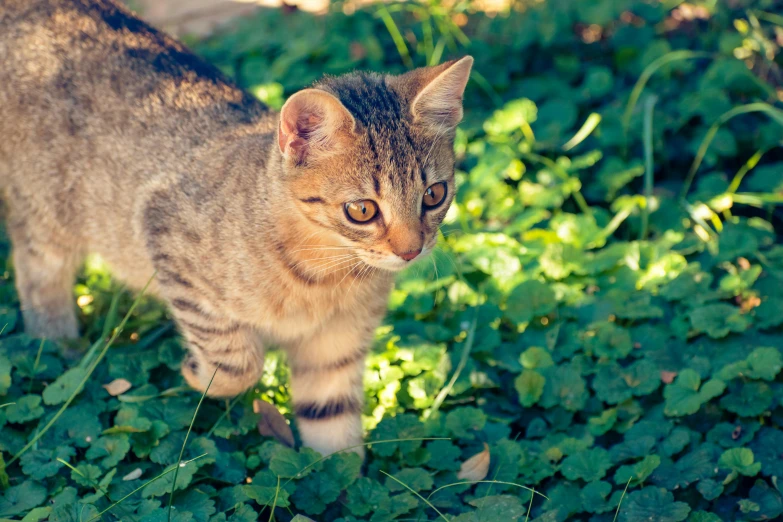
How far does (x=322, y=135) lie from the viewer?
305 centimetres

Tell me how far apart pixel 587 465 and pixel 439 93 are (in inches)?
59.6

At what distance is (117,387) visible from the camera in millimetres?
3736

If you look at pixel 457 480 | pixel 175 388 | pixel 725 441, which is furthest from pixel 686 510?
pixel 175 388

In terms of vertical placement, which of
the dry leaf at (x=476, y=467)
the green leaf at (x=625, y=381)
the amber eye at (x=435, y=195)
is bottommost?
the dry leaf at (x=476, y=467)

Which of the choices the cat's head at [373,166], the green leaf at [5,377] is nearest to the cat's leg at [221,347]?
the cat's head at [373,166]

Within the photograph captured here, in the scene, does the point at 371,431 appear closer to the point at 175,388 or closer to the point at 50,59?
the point at 175,388

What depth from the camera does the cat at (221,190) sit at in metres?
3.10

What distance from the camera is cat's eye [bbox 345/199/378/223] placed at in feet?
10.1

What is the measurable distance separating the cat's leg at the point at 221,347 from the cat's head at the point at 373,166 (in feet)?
1.87

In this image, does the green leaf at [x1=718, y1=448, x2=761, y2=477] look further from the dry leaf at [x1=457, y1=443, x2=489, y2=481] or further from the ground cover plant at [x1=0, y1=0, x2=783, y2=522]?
the dry leaf at [x1=457, y1=443, x2=489, y2=481]

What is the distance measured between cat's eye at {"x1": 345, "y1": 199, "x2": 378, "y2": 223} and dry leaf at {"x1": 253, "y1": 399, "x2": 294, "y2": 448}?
3.56ft

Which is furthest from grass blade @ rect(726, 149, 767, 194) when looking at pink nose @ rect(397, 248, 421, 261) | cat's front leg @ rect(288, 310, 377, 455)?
pink nose @ rect(397, 248, 421, 261)

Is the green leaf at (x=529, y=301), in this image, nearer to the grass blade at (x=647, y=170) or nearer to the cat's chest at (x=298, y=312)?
the grass blade at (x=647, y=170)

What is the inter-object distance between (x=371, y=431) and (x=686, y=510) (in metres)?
1.27
